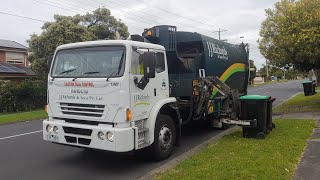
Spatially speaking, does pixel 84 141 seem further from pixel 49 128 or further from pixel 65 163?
pixel 65 163

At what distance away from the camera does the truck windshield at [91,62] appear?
7070mm

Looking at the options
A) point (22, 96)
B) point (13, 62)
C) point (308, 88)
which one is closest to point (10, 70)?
point (13, 62)

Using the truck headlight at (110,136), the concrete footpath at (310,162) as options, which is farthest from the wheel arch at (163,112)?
the concrete footpath at (310,162)

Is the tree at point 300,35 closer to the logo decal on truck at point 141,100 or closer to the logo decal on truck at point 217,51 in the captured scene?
the logo decal on truck at point 217,51

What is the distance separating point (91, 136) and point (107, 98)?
2.51 ft

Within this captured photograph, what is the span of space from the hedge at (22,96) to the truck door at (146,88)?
689 inches

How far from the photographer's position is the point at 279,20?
15562 millimetres

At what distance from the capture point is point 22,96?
23641mm

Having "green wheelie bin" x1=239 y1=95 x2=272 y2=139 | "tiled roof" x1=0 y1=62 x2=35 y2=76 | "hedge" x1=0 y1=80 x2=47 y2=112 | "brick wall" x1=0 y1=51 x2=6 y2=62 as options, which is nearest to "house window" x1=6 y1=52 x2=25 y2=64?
"brick wall" x1=0 y1=51 x2=6 y2=62

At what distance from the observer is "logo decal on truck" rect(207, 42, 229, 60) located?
10.8m

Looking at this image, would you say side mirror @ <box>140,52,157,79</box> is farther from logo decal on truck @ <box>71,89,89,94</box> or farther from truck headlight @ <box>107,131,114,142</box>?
truck headlight @ <box>107,131,114,142</box>

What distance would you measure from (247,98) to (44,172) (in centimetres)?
545

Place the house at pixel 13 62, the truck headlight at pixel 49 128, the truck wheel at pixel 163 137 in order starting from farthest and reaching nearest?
the house at pixel 13 62 < the truck wheel at pixel 163 137 < the truck headlight at pixel 49 128

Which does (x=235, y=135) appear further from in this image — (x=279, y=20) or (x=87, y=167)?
(x=279, y=20)
